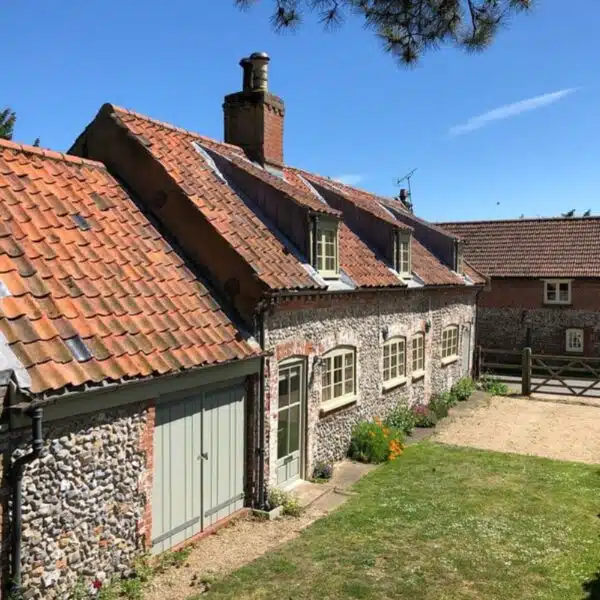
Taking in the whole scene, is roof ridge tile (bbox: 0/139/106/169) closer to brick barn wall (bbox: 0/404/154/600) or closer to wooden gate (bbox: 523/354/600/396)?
brick barn wall (bbox: 0/404/154/600)

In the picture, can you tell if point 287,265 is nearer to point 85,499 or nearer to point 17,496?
point 85,499

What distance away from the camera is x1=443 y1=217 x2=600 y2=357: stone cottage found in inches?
1131

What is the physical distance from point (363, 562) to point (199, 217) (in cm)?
608

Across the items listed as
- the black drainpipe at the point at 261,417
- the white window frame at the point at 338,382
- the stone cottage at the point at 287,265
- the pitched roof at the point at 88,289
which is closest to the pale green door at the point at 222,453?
the black drainpipe at the point at 261,417

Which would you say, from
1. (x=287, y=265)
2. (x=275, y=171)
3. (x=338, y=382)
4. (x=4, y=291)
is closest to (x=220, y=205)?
(x=287, y=265)

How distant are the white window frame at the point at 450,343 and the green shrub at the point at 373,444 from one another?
21.3 feet

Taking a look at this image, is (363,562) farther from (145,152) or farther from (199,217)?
(145,152)

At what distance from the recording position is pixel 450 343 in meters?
20.8

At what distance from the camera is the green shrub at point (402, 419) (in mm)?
15703

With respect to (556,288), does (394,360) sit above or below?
below

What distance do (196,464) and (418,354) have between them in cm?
1014

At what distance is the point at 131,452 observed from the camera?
764cm

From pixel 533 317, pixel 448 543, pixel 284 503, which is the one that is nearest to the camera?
pixel 448 543

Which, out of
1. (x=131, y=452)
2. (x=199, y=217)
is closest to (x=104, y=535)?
(x=131, y=452)
